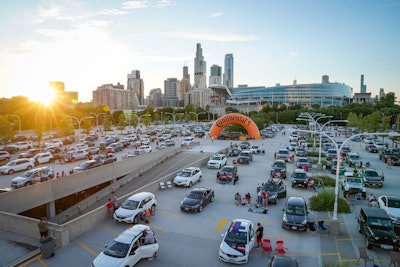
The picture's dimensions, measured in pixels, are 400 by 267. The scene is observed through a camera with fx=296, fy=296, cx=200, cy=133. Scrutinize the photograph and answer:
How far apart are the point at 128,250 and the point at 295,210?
34.0ft

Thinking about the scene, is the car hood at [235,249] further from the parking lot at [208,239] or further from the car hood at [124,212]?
the car hood at [124,212]

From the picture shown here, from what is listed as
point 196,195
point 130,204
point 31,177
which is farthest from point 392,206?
point 31,177

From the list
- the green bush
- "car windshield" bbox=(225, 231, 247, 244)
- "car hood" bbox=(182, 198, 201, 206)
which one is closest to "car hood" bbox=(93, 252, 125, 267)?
"car windshield" bbox=(225, 231, 247, 244)

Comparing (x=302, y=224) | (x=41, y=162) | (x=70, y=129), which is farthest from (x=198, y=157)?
(x=70, y=129)

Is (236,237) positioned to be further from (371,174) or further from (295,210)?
(371,174)

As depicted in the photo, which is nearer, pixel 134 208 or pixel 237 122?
pixel 134 208

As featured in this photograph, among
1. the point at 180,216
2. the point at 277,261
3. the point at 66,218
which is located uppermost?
the point at 277,261

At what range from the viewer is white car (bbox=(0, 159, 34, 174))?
3186cm

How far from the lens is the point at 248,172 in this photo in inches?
1318

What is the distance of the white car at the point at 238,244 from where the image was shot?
13352 mm

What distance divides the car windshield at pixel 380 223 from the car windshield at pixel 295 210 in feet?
11.6

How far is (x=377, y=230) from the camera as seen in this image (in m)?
15.0

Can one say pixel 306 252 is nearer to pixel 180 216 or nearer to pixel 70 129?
pixel 180 216

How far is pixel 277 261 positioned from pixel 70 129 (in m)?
59.9
